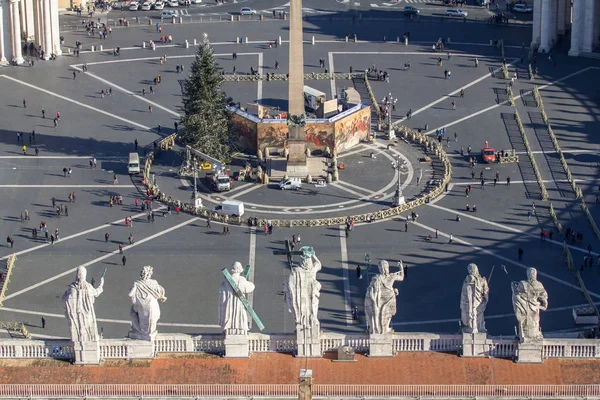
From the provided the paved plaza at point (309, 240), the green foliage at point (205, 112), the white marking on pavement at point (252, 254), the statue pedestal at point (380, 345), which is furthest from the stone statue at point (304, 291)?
the green foliage at point (205, 112)

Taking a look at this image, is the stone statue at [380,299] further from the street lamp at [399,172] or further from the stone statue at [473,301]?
the street lamp at [399,172]

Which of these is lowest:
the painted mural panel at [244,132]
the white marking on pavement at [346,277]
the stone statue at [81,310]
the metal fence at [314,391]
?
the white marking on pavement at [346,277]

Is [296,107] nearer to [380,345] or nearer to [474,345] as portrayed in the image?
[380,345]

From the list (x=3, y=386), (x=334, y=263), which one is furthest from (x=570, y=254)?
(x=3, y=386)

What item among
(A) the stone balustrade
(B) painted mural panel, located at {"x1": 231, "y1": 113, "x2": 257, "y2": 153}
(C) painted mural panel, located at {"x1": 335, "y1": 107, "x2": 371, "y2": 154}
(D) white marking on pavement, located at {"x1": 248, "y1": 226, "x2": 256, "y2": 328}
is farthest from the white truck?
(A) the stone balustrade

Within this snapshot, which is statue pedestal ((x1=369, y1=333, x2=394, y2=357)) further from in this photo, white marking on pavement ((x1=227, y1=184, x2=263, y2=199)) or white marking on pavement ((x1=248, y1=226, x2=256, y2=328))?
white marking on pavement ((x1=227, y1=184, x2=263, y2=199))

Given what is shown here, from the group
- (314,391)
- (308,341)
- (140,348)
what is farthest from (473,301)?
(140,348)

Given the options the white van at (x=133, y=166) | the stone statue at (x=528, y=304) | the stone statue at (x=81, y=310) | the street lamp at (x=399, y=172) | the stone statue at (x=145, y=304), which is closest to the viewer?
the stone statue at (x=145, y=304)
